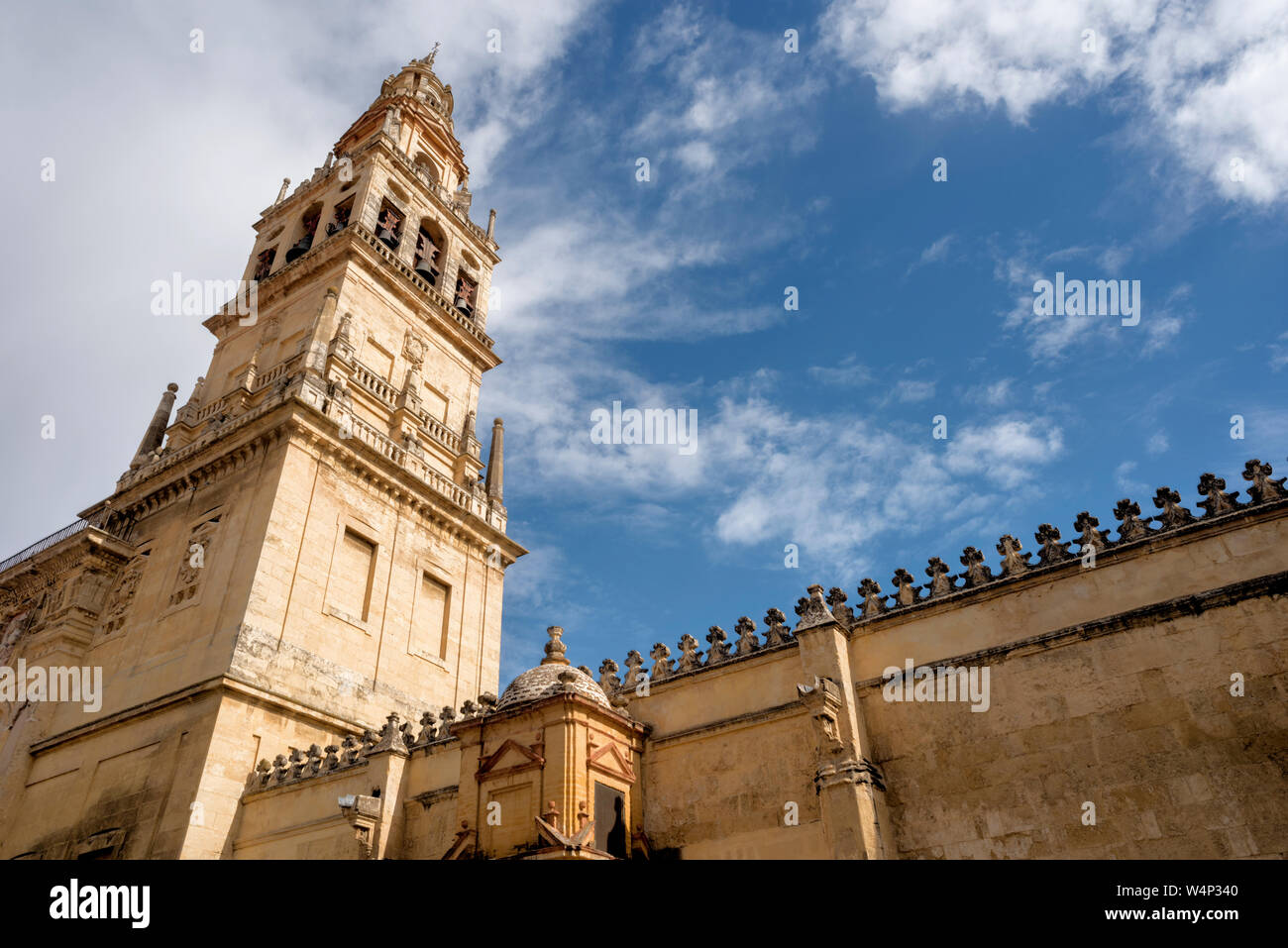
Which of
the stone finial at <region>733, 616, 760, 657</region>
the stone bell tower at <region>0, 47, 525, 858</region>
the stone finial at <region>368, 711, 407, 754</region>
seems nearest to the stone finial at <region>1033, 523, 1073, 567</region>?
the stone finial at <region>733, 616, 760, 657</region>

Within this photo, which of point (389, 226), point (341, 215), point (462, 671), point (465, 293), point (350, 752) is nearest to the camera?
point (350, 752)

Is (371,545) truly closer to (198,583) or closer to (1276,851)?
(198,583)

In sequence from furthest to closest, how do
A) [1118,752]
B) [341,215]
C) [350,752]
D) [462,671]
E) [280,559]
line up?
[341,215], [462,671], [280,559], [350,752], [1118,752]

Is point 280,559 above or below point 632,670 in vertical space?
above

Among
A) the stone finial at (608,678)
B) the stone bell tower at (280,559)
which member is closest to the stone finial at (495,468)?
the stone bell tower at (280,559)

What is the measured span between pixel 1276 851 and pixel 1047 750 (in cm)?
277

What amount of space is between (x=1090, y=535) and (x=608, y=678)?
30.6 ft

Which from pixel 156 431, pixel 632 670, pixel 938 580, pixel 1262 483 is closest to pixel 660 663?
pixel 632 670

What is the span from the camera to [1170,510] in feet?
42.6

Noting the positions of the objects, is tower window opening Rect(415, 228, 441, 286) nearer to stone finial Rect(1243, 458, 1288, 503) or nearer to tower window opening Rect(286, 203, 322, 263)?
tower window opening Rect(286, 203, 322, 263)

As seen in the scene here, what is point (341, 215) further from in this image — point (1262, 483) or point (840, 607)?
point (1262, 483)

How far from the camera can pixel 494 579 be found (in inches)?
1158
